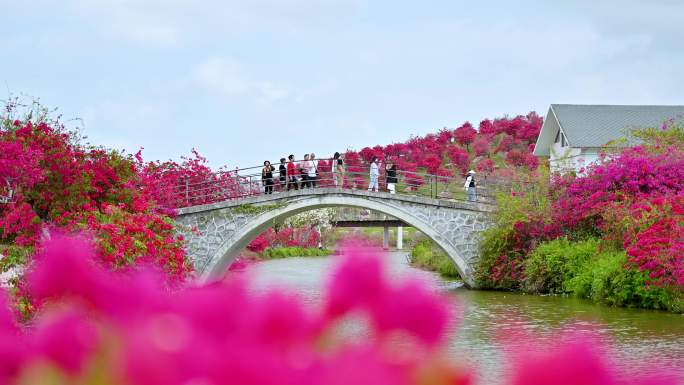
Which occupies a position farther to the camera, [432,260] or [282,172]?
[432,260]

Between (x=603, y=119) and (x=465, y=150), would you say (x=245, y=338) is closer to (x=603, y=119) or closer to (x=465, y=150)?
(x=603, y=119)

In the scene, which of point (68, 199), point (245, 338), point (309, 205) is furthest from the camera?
point (309, 205)

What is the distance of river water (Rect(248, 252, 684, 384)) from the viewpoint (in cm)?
1014

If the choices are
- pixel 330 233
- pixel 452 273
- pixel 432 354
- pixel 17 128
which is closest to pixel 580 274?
pixel 452 273

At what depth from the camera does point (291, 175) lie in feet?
70.1

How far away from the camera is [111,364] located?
69 centimetres

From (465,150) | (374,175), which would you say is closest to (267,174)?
(374,175)

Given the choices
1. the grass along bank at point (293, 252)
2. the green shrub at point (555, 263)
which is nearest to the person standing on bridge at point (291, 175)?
the green shrub at point (555, 263)

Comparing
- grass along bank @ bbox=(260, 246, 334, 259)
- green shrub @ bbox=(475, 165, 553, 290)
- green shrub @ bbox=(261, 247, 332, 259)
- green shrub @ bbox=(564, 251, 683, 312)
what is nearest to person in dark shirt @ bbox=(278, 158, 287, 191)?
green shrub @ bbox=(475, 165, 553, 290)

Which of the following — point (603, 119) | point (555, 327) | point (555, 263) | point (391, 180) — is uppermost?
point (603, 119)

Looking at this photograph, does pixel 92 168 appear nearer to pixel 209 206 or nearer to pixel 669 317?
pixel 209 206

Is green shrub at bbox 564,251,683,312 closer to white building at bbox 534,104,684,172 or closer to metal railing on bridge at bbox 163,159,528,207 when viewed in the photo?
metal railing on bridge at bbox 163,159,528,207

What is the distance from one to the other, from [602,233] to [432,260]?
10.2m

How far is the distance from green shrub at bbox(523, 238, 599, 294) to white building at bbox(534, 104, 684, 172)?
6214 mm
